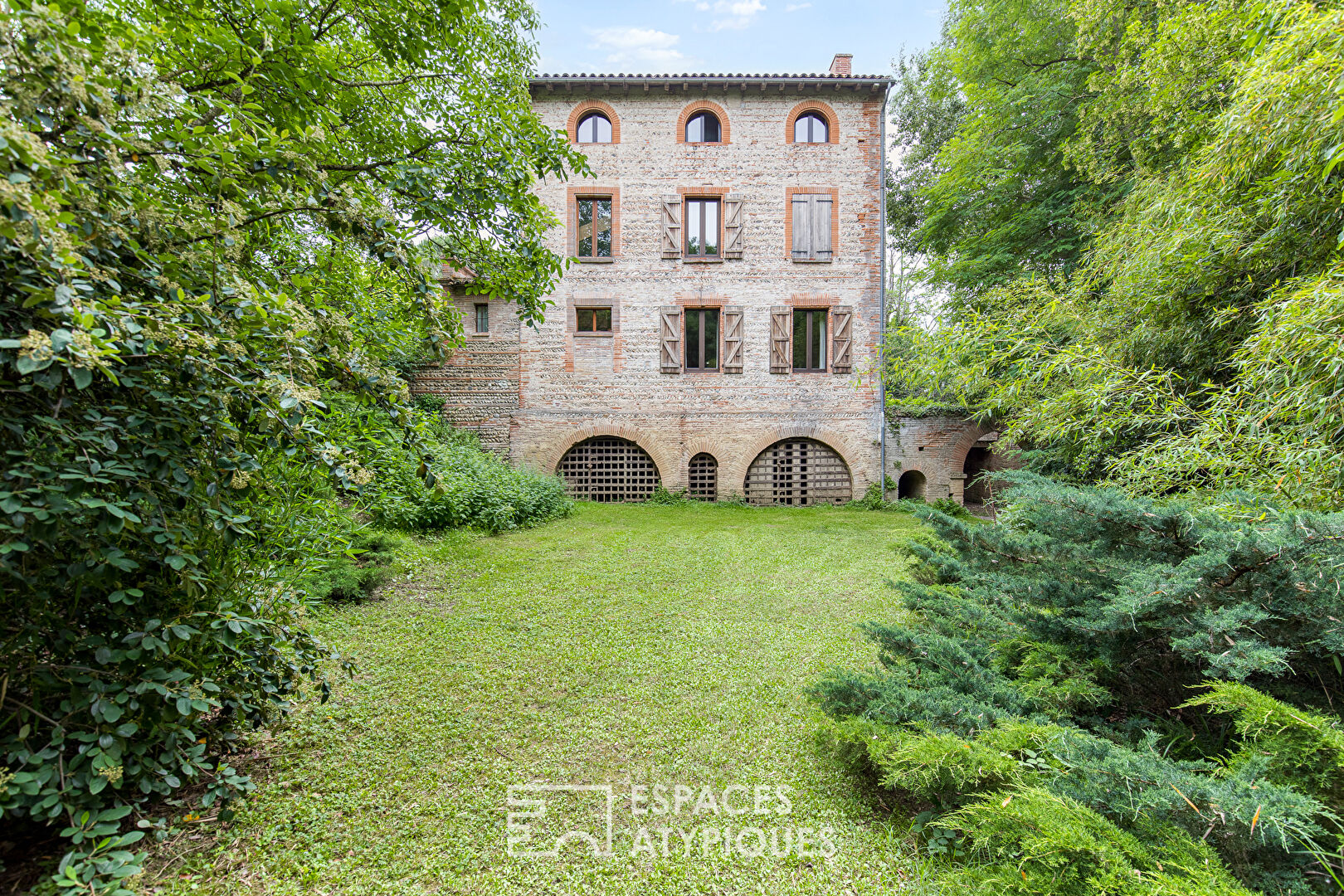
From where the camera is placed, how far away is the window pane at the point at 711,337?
38.9 ft

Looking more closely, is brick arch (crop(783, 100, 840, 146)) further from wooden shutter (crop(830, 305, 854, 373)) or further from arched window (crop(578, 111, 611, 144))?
arched window (crop(578, 111, 611, 144))

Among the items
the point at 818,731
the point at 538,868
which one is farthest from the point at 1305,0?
the point at 538,868

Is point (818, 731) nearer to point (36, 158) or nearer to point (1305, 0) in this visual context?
point (36, 158)

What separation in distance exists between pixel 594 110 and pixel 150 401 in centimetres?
1250

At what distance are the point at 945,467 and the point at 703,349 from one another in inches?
259

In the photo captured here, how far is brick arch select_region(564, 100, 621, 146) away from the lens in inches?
451

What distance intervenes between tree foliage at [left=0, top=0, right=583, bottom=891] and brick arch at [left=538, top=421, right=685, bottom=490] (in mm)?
9142

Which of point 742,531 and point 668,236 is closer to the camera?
point 742,531

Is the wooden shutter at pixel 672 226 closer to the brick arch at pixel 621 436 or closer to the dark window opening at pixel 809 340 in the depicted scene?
the dark window opening at pixel 809 340

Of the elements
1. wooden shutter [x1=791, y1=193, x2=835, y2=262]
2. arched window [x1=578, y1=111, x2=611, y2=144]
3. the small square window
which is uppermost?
arched window [x1=578, y1=111, x2=611, y2=144]

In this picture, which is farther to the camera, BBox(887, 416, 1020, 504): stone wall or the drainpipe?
BBox(887, 416, 1020, 504): stone wall

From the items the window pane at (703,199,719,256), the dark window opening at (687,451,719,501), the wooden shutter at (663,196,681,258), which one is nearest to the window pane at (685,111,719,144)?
the window pane at (703,199,719,256)

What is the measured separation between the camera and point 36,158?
1134mm
